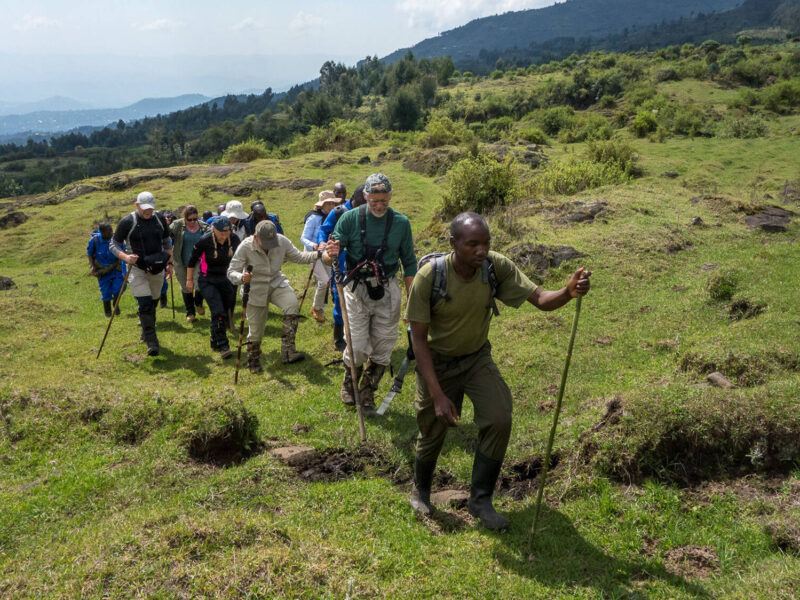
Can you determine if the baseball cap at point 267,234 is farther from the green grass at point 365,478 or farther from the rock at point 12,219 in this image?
the rock at point 12,219

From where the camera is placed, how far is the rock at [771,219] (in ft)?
48.4

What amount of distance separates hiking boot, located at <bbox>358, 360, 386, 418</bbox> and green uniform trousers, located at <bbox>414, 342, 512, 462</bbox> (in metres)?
2.51

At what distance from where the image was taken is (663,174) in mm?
23859

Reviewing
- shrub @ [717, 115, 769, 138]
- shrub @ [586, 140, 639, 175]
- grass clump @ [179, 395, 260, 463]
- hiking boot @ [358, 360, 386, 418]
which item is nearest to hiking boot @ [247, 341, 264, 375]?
hiking boot @ [358, 360, 386, 418]

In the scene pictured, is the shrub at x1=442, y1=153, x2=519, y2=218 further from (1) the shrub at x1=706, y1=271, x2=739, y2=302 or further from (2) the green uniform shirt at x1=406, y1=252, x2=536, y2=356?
(2) the green uniform shirt at x1=406, y1=252, x2=536, y2=356

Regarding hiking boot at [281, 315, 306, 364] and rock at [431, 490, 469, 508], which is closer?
rock at [431, 490, 469, 508]

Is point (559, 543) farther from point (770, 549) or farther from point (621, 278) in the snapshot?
point (621, 278)

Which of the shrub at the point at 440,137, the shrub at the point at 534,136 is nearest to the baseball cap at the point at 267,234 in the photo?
the shrub at the point at 440,137

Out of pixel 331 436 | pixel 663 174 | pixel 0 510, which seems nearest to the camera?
pixel 0 510

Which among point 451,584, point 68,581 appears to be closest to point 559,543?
point 451,584

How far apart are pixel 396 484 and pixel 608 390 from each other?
3336 mm

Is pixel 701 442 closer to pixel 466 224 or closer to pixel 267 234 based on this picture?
pixel 466 224

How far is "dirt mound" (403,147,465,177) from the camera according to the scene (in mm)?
33531

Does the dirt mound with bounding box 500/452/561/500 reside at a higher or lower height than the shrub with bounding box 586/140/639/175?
lower
